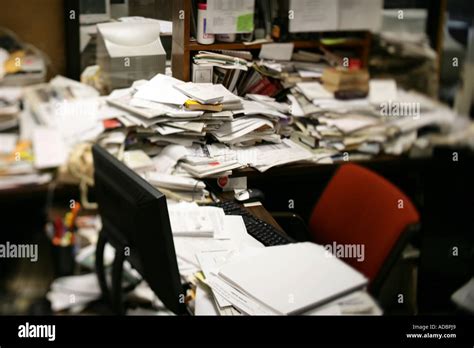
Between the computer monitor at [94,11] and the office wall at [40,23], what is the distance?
Result: 58 millimetres

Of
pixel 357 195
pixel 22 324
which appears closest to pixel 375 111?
pixel 357 195

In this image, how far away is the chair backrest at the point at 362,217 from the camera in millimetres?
1882

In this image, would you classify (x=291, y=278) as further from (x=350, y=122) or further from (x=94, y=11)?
(x=94, y=11)

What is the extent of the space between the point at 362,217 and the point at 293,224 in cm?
21

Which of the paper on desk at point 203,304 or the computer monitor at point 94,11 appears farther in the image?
the computer monitor at point 94,11

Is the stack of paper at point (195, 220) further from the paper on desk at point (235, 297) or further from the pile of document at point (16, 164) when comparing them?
the pile of document at point (16, 164)

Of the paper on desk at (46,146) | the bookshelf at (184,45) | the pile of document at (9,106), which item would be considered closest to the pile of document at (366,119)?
the bookshelf at (184,45)

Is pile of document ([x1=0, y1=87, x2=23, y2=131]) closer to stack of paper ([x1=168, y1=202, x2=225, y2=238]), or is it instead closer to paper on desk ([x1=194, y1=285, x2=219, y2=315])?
stack of paper ([x1=168, y1=202, x2=225, y2=238])

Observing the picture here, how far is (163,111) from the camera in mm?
1920

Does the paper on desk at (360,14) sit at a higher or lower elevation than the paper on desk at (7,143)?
higher

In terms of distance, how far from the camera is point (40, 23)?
1.82m

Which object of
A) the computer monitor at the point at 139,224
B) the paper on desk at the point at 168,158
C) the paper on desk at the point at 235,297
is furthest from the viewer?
the paper on desk at the point at 168,158

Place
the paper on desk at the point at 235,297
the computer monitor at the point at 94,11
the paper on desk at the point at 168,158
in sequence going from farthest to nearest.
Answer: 1. the paper on desk at the point at 168,158
2. the computer monitor at the point at 94,11
3. the paper on desk at the point at 235,297

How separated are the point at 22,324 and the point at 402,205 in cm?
115
